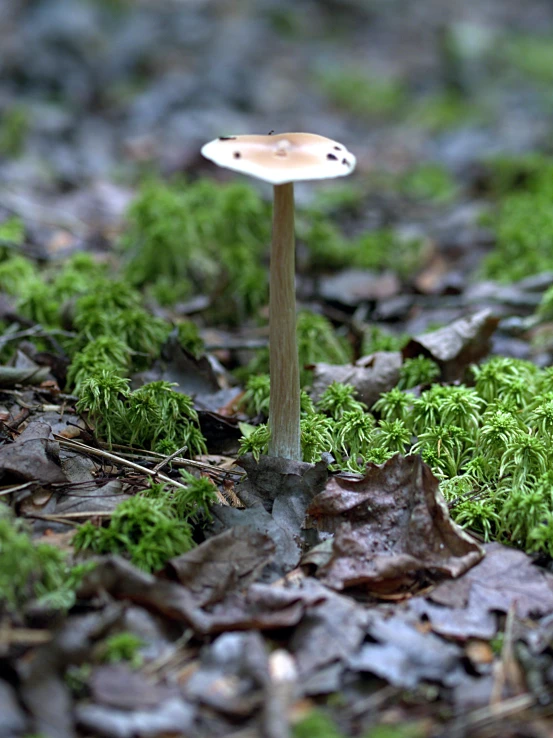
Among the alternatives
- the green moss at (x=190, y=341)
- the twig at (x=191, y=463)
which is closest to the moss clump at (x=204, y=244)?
the green moss at (x=190, y=341)

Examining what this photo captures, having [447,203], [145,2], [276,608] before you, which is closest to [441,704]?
[276,608]

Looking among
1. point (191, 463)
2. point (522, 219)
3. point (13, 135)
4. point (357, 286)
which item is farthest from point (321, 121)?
point (191, 463)

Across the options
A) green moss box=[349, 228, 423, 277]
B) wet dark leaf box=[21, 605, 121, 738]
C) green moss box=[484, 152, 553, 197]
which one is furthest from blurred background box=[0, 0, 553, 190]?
wet dark leaf box=[21, 605, 121, 738]

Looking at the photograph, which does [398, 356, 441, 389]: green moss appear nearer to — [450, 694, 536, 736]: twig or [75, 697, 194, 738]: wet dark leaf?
[450, 694, 536, 736]: twig

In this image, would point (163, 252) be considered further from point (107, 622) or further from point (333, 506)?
point (107, 622)

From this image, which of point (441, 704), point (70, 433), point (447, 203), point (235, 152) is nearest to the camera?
point (441, 704)

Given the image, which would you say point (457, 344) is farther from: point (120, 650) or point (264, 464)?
point (120, 650)
